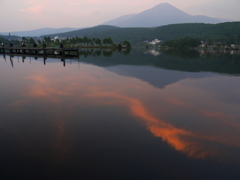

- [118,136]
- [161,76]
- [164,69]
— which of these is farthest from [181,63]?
[118,136]

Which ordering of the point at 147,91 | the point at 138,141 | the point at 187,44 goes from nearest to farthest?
the point at 138,141, the point at 147,91, the point at 187,44

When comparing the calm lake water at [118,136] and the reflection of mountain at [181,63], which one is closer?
the calm lake water at [118,136]

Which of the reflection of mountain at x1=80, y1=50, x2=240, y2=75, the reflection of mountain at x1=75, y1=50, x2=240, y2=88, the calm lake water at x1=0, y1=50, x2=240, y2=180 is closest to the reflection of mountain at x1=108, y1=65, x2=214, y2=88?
the reflection of mountain at x1=75, y1=50, x2=240, y2=88

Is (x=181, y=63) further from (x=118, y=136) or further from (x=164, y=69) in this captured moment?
(x=118, y=136)

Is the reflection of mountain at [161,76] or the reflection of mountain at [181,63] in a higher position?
the reflection of mountain at [181,63]

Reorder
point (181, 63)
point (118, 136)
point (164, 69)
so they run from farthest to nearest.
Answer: point (181, 63)
point (164, 69)
point (118, 136)

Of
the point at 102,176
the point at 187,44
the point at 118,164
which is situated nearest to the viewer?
the point at 102,176

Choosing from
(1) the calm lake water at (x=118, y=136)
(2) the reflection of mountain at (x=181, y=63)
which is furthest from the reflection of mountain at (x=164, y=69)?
(1) the calm lake water at (x=118, y=136)

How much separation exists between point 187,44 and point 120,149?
181 m

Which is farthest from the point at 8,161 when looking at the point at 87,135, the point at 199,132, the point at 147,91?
the point at 147,91

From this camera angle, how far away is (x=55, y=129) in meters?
9.95

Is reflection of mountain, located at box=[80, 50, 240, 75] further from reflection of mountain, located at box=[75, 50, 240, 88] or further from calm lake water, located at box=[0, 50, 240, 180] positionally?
calm lake water, located at box=[0, 50, 240, 180]

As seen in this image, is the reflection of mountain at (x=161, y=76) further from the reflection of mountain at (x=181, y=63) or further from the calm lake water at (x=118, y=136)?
the calm lake water at (x=118, y=136)

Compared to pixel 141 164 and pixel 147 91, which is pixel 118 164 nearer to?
pixel 141 164
